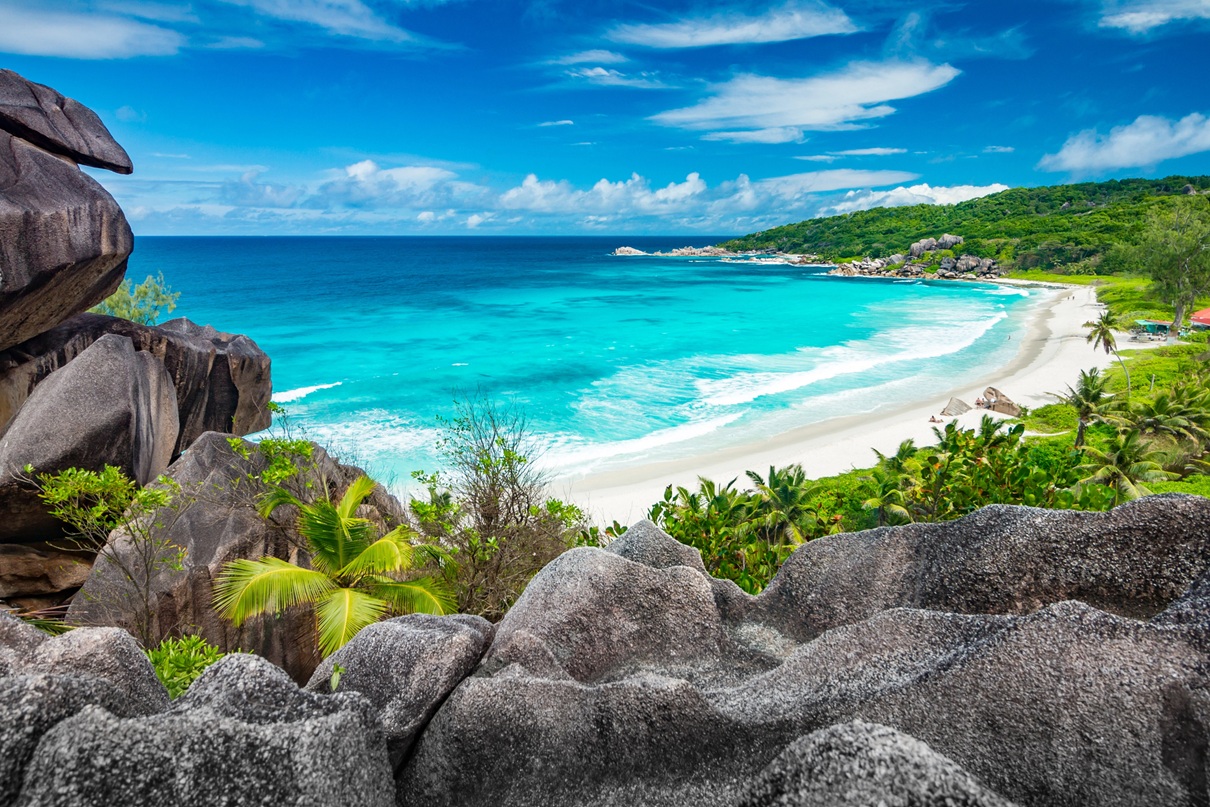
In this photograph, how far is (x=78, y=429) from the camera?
41.0ft

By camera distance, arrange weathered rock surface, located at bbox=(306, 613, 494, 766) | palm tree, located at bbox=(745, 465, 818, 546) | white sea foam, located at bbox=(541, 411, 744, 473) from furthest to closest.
Answer: white sea foam, located at bbox=(541, 411, 744, 473) < palm tree, located at bbox=(745, 465, 818, 546) < weathered rock surface, located at bbox=(306, 613, 494, 766)

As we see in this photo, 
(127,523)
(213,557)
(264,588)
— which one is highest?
(127,523)

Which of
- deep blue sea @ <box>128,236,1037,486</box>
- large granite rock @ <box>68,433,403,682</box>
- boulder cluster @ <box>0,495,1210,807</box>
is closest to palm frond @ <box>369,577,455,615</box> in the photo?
large granite rock @ <box>68,433,403,682</box>

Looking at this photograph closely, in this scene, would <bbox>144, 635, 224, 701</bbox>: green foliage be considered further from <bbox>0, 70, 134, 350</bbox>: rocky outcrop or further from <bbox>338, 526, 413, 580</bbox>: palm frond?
<bbox>0, 70, 134, 350</bbox>: rocky outcrop

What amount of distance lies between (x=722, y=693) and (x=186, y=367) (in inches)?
732

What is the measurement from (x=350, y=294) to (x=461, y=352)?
1954 inches

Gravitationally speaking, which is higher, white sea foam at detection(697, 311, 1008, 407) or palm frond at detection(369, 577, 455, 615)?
palm frond at detection(369, 577, 455, 615)

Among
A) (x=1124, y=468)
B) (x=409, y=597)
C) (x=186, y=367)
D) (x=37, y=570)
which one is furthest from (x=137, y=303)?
(x=1124, y=468)

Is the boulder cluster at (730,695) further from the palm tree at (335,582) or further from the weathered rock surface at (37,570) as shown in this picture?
the weathered rock surface at (37,570)

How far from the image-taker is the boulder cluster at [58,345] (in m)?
12.5

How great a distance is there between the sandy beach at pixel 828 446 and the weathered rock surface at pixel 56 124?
16.3 meters

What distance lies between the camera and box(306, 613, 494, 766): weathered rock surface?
15.6 ft

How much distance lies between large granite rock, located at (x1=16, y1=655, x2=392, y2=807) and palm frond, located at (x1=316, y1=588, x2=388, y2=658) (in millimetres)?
5300

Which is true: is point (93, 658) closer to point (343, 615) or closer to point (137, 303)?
point (343, 615)
